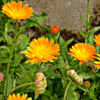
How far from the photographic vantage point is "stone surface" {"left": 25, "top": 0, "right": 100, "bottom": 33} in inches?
61.9

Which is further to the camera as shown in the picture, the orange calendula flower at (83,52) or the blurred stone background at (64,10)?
the blurred stone background at (64,10)

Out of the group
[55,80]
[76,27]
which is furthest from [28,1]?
[55,80]

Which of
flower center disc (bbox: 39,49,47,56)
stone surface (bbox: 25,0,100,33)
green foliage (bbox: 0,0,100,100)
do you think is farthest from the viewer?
stone surface (bbox: 25,0,100,33)

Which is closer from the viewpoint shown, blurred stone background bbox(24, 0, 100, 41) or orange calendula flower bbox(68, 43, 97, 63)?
orange calendula flower bbox(68, 43, 97, 63)

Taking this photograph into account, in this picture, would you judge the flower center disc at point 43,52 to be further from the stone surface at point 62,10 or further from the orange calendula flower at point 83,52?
the stone surface at point 62,10

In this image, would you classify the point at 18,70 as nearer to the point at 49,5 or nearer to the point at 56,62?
the point at 56,62

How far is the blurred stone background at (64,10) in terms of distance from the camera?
1573 mm

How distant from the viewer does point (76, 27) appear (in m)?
1.66

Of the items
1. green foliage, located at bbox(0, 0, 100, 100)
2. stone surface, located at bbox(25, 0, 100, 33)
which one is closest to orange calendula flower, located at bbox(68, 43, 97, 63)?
green foliage, located at bbox(0, 0, 100, 100)

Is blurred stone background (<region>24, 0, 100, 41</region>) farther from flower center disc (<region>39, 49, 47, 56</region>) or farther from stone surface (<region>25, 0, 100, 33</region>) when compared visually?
Result: flower center disc (<region>39, 49, 47, 56</region>)

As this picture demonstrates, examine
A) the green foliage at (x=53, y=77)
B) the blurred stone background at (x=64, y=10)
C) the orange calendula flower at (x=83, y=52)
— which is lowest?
the green foliage at (x=53, y=77)

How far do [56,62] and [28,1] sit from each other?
2.20 feet

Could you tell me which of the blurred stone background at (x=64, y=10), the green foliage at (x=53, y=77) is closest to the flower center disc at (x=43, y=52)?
the green foliage at (x=53, y=77)

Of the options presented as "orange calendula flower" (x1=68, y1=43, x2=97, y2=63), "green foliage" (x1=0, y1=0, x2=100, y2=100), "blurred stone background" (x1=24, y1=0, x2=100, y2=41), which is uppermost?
"blurred stone background" (x1=24, y1=0, x2=100, y2=41)
